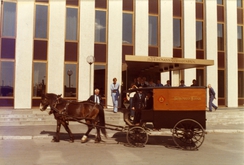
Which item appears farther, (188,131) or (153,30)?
(153,30)

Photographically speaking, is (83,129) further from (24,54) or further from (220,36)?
(220,36)

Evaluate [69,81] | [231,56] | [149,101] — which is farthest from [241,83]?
[149,101]

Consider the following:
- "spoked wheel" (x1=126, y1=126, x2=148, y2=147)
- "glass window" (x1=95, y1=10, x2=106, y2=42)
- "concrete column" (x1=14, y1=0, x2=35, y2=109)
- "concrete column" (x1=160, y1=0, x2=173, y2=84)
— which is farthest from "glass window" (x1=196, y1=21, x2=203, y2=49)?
"spoked wheel" (x1=126, y1=126, x2=148, y2=147)

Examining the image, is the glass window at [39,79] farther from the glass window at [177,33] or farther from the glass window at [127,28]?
the glass window at [177,33]

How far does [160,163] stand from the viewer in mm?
6273

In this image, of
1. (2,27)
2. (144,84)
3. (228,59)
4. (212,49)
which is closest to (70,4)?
(2,27)

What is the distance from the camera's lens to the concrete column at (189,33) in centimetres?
1927

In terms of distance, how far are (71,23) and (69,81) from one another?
13.8 ft

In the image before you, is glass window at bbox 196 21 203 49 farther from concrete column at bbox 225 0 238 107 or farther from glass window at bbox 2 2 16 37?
glass window at bbox 2 2 16 37

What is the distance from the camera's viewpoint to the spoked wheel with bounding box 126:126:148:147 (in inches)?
327

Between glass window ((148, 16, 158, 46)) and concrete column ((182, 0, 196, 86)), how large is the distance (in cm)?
235

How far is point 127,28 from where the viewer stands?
18.2 meters

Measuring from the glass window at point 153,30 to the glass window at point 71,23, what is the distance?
5689 millimetres

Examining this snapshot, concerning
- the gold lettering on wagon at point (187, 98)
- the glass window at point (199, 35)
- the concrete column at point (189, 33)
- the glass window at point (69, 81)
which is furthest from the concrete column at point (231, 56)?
the gold lettering on wagon at point (187, 98)
